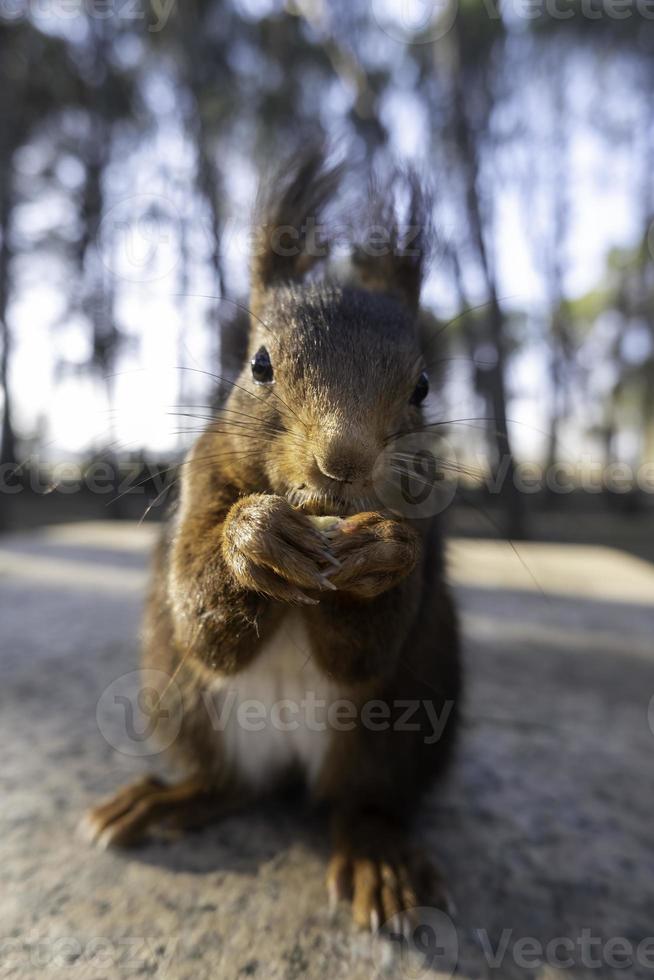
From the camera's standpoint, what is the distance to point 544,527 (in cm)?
767

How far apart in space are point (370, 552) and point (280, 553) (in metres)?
0.10

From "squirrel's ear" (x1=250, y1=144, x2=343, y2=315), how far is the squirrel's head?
1cm

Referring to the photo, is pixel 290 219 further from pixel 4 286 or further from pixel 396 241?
pixel 4 286

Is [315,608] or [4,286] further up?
[4,286]

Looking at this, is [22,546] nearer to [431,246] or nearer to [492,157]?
[431,246]

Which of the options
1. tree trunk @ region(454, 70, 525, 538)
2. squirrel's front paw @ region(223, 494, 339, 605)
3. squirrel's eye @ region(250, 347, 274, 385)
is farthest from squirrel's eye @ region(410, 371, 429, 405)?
tree trunk @ region(454, 70, 525, 538)

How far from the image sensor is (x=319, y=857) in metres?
0.95

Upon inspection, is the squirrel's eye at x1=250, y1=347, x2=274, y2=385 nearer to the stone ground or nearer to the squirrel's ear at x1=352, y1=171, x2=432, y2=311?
the squirrel's ear at x1=352, y1=171, x2=432, y2=311

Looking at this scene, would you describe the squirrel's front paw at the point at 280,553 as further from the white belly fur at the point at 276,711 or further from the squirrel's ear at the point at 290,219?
the squirrel's ear at the point at 290,219

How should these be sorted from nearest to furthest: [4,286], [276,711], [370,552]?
[370,552]
[276,711]
[4,286]

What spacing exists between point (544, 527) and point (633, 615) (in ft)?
17.7

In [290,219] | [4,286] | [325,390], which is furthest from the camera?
A: [4,286]

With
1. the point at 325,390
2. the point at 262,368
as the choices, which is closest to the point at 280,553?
the point at 325,390

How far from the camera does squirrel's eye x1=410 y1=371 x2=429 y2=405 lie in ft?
3.23
